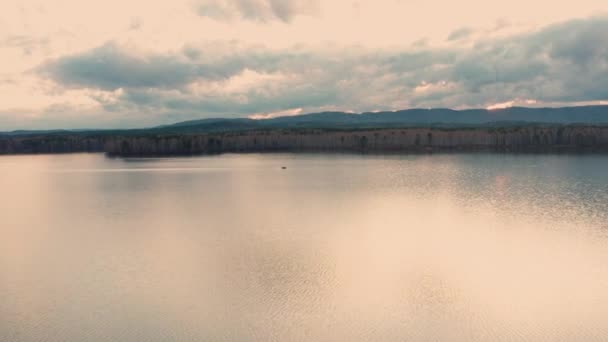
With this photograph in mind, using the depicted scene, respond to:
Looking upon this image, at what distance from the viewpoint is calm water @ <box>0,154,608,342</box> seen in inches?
561

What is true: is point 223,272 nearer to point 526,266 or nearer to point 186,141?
point 526,266

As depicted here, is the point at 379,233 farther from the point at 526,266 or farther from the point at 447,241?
the point at 526,266

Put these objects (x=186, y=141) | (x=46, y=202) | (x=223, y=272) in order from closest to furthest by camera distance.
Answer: (x=223, y=272)
(x=46, y=202)
(x=186, y=141)

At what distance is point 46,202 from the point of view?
132 feet

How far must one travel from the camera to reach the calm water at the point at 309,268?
1426 centimetres

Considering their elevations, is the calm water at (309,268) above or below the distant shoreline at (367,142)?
below

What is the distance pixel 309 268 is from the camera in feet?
64.3

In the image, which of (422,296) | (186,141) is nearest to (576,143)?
(186,141)

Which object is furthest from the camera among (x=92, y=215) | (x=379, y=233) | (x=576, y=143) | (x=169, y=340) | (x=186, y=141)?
(x=186, y=141)

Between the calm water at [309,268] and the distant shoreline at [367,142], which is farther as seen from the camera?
the distant shoreline at [367,142]

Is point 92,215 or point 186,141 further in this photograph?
point 186,141

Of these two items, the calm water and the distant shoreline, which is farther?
the distant shoreline

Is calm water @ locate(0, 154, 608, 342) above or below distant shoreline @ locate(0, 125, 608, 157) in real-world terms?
below

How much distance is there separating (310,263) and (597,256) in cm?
1159
